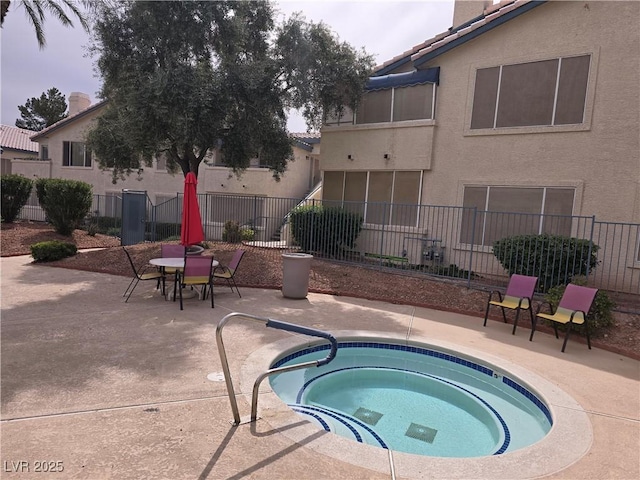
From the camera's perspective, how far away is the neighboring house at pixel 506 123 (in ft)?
33.9

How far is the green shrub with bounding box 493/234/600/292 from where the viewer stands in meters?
9.20

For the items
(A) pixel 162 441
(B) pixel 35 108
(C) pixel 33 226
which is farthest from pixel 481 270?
(B) pixel 35 108

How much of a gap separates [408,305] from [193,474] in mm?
6863

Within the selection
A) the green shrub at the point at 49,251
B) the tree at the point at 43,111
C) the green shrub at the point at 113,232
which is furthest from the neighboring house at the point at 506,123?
the tree at the point at 43,111

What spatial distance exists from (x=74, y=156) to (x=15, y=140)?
11.4 meters

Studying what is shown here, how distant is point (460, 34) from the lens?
12.2 metres

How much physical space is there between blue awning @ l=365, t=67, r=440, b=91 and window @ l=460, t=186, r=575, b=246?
3.82 meters

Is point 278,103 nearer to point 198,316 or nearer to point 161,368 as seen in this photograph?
point 198,316

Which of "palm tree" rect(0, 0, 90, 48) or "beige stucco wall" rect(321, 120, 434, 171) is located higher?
"palm tree" rect(0, 0, 90, 48)

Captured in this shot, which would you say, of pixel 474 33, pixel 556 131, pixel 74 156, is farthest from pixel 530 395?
pixel 74 156

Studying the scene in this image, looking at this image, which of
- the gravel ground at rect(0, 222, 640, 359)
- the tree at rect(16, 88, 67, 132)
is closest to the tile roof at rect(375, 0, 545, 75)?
the gravel ground at rect(0, 222, 640, 359)

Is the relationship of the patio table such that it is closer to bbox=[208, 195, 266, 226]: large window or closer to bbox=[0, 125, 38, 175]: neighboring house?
bbox=[208, 195, 266, 226]: large window

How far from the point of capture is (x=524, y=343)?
668 cm

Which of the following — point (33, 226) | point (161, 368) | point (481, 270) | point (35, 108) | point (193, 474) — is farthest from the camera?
point (35, 108)
